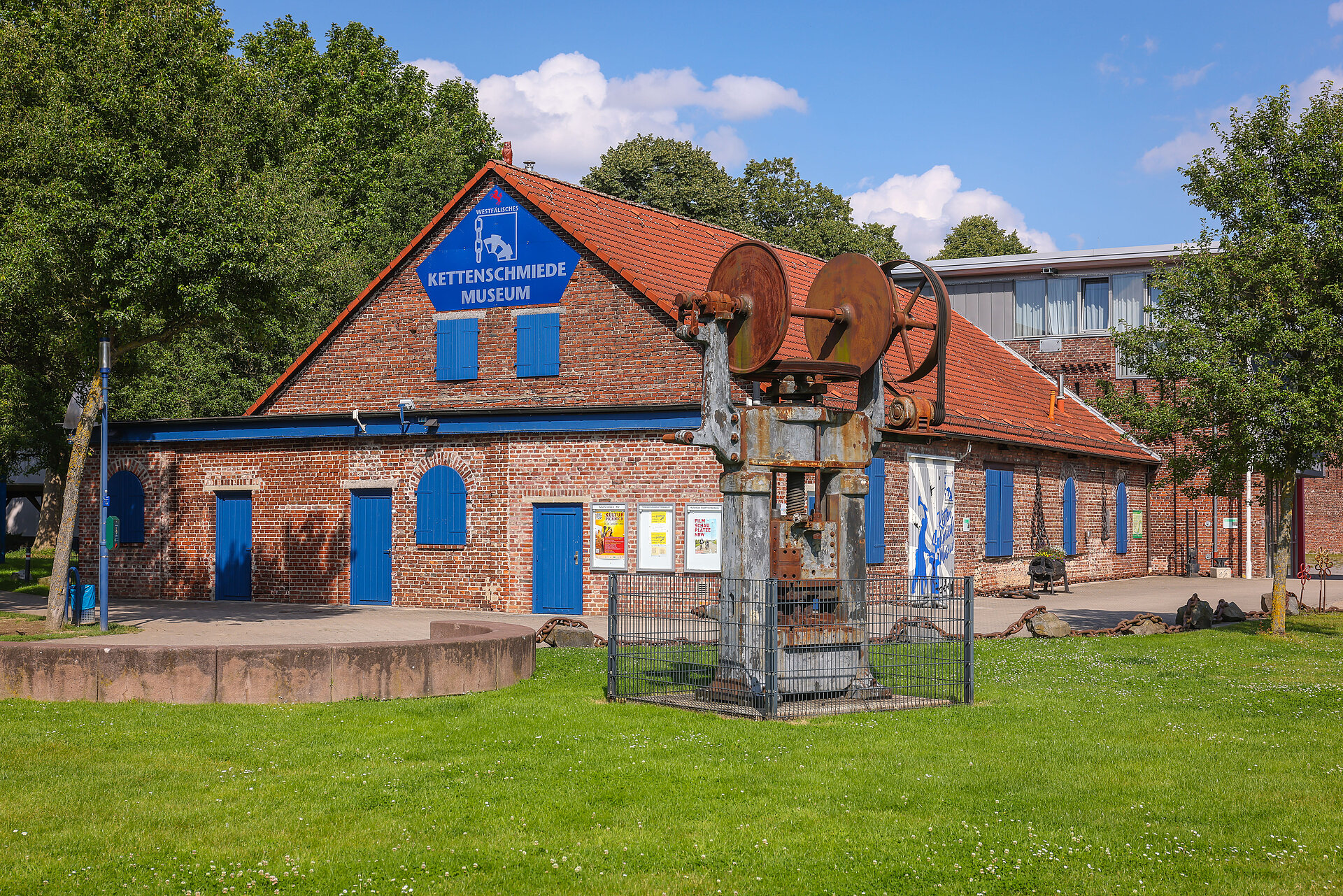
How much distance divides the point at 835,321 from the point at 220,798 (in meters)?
6.83

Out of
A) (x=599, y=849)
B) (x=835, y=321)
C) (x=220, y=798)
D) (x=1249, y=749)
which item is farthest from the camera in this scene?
(x=835, y=321)

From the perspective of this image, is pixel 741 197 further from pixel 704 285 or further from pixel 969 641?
pixel 969 641

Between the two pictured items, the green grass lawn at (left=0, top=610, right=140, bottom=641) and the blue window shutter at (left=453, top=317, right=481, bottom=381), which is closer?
the green grass lawn at (left=0, top=610, right=140, bottom=641)

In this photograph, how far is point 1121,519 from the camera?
32562 mm

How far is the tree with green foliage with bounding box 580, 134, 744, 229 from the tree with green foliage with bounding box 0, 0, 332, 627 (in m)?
27.6

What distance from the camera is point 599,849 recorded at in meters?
6.58

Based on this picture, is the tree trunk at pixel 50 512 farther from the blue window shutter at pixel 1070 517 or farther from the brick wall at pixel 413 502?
the blue window shutter at pixel 1070 517

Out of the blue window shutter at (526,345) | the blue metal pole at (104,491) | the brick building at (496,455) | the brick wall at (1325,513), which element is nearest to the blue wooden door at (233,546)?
the brick building at (496,455)

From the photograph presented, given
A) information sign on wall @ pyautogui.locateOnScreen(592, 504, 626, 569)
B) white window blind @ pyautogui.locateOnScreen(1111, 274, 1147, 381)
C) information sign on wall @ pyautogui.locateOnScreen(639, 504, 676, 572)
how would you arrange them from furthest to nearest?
white window blind @ pyautogui.locateOnScreen(1111, 274, 1147, 381), information sign on wall @ pyautogui.locateOnScreen(592, 504, 626, 569), information sign on wall @ pyautogui.locateOnScreen(639, 504, 676, 572)

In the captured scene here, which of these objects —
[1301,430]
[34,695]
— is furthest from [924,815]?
[1301,430]

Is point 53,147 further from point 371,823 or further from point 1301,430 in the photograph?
point 1301,430

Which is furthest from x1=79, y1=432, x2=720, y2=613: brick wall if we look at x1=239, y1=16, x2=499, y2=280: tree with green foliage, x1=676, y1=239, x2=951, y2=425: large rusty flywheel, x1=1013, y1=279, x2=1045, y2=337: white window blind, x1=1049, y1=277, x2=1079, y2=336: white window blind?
x1=1049, y1=277, x2=1079, y2=336: white window blind

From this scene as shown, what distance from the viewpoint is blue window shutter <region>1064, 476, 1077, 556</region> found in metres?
29.1

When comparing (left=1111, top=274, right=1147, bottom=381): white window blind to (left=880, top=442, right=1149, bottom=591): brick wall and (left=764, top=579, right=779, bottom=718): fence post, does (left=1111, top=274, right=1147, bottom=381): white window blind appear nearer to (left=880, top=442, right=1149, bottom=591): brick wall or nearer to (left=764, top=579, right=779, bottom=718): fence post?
(left=880, top=442, right=1149, bottom=591): brick wall
